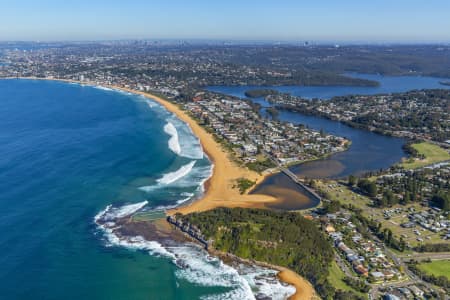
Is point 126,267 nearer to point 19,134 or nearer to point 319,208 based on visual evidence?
point 319,208

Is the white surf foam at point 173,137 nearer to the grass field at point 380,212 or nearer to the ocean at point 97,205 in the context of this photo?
the ocean at point 97,205

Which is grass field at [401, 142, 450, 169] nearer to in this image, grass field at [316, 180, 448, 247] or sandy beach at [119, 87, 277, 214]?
grass field at [316, 180, 448, 247]

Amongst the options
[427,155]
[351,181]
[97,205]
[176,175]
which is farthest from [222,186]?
[427,155]

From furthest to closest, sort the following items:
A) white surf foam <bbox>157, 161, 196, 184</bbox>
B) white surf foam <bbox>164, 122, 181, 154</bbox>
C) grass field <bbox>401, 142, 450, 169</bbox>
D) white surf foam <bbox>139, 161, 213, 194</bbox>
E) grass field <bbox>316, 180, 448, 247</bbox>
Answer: white surf foam <bbox>164, 122, 181, 154</bbox>
grass field <bbox>401, 142, 450, 169</bbox>
white surf foam <bbox>157, 161, 196, 184</bbox>
white surf foam <bbox>139, 161, 213, 194</bbox>
grass field <bbox>316, 180, 448, 247</bbox>

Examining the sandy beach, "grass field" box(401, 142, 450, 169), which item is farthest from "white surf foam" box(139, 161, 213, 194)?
"grass field" box(401, 142, 450, 169)

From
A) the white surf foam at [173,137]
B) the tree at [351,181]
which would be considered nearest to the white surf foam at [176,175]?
the white surf foam at [173,137]

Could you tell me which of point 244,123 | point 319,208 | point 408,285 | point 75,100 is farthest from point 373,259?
point 75,100
